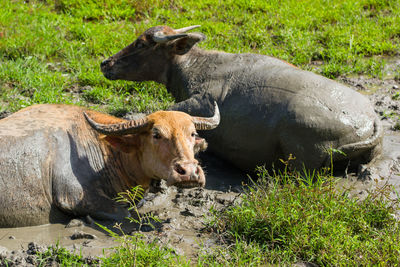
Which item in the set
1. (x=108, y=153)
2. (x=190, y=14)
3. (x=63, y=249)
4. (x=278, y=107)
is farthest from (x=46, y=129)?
(x=190, y=14)

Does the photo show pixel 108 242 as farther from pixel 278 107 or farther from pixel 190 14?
pixel 190 14

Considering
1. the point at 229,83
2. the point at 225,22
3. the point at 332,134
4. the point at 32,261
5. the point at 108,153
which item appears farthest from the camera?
the point at 225,22

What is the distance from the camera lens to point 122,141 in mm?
6000

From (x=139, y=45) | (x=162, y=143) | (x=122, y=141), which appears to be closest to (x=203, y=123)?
(x=162, y=143)

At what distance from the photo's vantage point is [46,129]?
19.6 feet

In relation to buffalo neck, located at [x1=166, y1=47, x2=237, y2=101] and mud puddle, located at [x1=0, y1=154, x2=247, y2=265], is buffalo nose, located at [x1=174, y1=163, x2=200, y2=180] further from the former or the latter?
buffalo neck, located at [x1=166, y1=47, x2=237, y2=101]

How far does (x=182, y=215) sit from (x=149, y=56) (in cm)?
306

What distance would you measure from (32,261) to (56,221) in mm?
966

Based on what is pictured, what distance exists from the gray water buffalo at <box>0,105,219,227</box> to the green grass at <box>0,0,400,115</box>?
7.68 ft

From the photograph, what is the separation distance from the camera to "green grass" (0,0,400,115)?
29.1ft

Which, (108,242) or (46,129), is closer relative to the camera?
(108,242)

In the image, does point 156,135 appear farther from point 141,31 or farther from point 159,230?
point 141,31

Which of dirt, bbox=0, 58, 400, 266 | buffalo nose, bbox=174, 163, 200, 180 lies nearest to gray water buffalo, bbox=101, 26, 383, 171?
dirt, bbox=0, 58, 400, 266

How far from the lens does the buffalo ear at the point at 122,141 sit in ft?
19.6
